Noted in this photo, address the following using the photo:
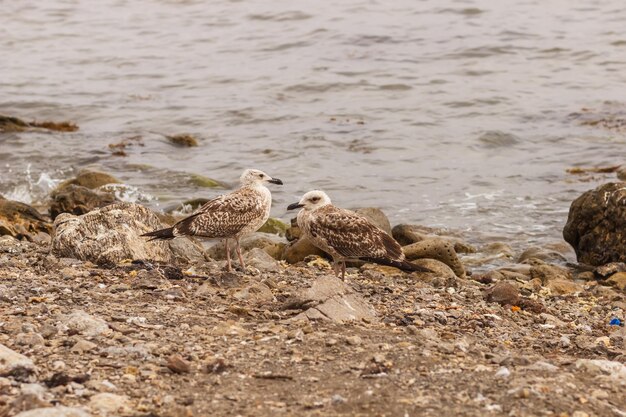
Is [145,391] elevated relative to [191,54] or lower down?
elevated

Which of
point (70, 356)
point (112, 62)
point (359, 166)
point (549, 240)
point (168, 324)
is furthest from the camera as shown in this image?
point (112, 62)

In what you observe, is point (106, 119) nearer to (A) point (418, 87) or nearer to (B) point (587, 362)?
(A) point (418, 87)

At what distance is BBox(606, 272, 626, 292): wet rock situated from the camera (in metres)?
12.9

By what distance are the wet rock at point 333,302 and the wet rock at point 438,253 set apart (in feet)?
12.2

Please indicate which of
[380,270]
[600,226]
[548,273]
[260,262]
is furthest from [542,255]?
[260,262]

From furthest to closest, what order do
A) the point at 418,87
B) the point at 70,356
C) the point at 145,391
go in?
the point at 418,87
the point at 70,356
the point at 145,391

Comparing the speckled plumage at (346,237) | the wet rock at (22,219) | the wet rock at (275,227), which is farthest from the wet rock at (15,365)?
the wet rock at (275,227)

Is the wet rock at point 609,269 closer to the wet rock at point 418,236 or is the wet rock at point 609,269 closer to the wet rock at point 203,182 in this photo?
the wet rock at point 418,236

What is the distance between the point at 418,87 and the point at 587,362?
61.0 feet

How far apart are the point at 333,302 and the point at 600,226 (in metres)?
6.87

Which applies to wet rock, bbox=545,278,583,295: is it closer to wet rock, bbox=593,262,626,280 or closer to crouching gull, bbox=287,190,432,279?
wet rock, bbox=593,262,626,280

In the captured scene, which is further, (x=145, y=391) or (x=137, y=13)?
(x=137, y=13)

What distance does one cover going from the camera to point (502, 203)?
17.4 meters

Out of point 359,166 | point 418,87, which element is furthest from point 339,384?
point 418,87
